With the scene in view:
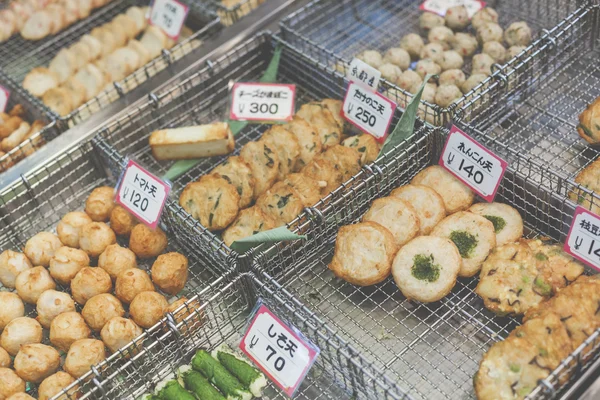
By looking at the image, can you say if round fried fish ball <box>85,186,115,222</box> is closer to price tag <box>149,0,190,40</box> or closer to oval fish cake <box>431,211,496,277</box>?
price tag <box>149,0,190,40</box>

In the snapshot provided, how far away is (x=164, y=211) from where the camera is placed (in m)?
3.88

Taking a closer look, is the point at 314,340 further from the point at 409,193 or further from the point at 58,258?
the point at 58,258

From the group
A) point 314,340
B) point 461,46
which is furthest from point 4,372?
point 461,46

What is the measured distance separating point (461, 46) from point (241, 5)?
60.8 inches

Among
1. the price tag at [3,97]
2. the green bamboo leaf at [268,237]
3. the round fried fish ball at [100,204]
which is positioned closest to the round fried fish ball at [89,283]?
the round fried fish ball at [100,204]

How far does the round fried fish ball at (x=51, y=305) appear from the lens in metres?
3.61

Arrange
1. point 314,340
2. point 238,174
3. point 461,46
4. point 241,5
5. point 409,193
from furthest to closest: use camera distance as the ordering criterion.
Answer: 1. point 241,5
2. point 461,46
3. point 238,174
4. point 409,193
5. point 314,340

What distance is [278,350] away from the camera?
123 inches

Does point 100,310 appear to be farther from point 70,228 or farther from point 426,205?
point 426,205

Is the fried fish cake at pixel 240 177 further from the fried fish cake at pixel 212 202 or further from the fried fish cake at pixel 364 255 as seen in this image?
the fried fish cake at pixel 364 255

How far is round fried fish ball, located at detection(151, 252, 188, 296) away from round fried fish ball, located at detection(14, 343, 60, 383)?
59 centimetres

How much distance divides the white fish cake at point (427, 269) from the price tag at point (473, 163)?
39cm

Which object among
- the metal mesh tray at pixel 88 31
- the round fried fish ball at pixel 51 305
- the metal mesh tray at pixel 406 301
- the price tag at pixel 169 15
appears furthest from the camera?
the price tag at pixel 169 15

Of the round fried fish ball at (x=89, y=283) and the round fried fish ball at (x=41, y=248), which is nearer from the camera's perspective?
the round fried fish ball at (x=89, y=283)
